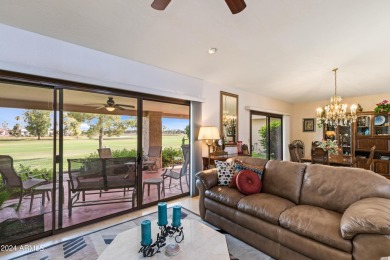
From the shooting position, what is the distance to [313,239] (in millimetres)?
1746

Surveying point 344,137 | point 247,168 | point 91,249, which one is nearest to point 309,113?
point 344,137

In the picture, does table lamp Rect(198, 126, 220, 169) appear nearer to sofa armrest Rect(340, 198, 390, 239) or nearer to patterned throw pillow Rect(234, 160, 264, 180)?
patterned throw pillow Rect(234, 160, 264, 180)

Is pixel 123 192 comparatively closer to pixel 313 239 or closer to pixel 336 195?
pixel 313 239

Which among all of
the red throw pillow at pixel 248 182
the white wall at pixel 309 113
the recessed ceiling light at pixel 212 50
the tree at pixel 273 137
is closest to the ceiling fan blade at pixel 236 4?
the recessed ceiling light at pixel 212 50

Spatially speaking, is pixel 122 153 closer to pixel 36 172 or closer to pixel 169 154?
pixel 169 154

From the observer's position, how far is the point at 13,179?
8.00ft

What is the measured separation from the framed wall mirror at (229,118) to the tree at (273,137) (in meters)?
1.55

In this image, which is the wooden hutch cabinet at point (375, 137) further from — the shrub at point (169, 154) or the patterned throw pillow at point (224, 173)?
the shrub at point (169, 154)

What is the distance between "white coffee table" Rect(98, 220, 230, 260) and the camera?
148 centimetres

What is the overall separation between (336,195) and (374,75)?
4196 mm

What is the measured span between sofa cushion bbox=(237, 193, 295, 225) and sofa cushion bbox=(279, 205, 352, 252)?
8 cm

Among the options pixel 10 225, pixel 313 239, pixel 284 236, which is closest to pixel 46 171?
pixel 10 225

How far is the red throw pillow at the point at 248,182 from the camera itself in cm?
259

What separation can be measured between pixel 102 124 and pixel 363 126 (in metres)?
6.84
